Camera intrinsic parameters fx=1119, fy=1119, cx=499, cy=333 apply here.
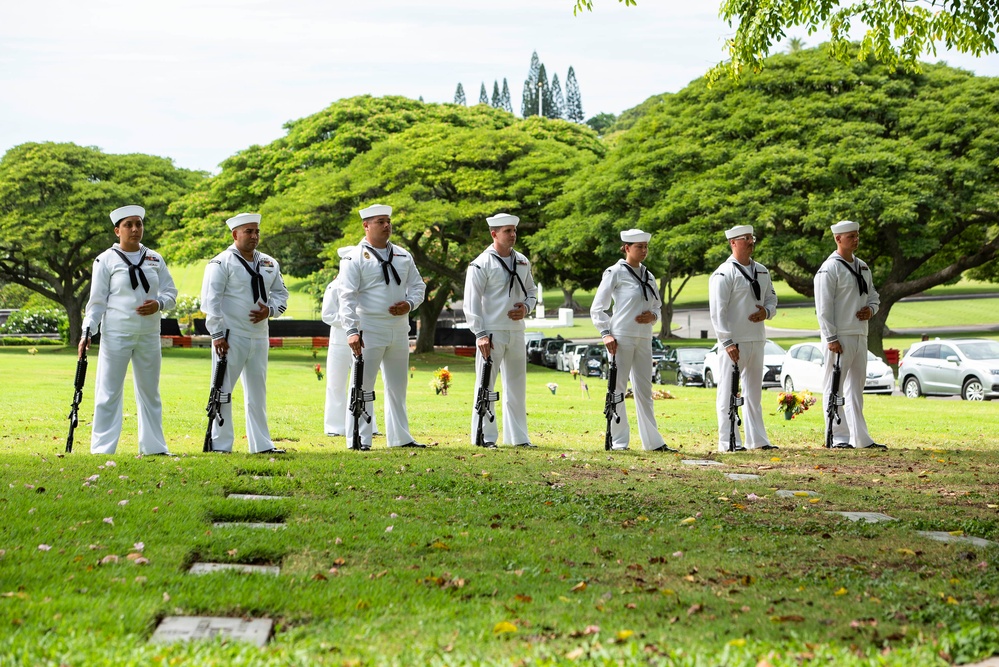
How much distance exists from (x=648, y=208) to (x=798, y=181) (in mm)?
4694

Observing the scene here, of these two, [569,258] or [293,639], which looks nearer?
[293,639]

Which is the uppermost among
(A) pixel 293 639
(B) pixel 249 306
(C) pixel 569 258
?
(C) pixel 569 258

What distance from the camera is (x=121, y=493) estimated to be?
7.46m

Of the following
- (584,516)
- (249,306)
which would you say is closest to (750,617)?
(584,516)

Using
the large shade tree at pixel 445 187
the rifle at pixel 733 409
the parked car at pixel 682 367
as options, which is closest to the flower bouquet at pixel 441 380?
the rifle at pixel 733 409

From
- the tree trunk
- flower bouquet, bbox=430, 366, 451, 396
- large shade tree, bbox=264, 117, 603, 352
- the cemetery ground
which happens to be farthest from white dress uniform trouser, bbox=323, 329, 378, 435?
the tree trunk

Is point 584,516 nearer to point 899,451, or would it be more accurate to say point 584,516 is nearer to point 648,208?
point 899,451

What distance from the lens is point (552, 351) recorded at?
4069 centimetres

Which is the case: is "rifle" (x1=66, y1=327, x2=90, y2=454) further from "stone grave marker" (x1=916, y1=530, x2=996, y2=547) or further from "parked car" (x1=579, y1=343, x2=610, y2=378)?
"parked car" (x1=579, y1=343, x2=610, y2=378)

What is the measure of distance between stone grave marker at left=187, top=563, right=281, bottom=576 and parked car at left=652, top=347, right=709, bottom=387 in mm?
25022

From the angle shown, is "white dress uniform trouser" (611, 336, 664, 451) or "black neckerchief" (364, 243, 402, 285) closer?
"black neckerchief" (364, 243, 402, 285)

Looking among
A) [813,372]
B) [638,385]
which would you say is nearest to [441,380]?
[638,385]

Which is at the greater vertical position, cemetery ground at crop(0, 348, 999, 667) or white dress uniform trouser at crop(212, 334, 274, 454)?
white dress uniform trouser at crop(212, 334, 274, 454)

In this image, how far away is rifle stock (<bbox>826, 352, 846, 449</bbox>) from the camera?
12.3m
